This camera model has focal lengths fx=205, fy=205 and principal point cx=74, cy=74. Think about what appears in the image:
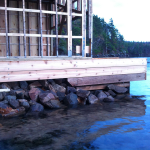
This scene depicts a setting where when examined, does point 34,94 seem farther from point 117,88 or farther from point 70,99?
point 117,88

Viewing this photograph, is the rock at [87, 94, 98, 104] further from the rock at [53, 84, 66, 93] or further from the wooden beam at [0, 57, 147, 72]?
the wooden beam at [0, 57, 147, 72]

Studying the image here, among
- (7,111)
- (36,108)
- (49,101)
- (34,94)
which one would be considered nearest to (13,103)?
(7,111)

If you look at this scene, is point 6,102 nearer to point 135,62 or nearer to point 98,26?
point 135,62

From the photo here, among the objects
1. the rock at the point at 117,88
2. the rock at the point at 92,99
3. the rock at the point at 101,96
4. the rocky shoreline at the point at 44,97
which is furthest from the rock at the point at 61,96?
the rock at the point at 117,88

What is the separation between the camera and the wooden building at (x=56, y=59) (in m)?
7.34

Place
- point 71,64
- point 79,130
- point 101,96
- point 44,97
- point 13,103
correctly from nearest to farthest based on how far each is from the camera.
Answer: point 79,130 → point 13,103 → point 44,97 → point 71,64 → point 101,96

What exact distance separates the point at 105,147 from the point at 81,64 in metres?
4.37

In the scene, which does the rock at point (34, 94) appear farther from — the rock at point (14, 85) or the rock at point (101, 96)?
the rock at point (101, 96)

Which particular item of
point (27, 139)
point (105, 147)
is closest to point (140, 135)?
point (105, 147)

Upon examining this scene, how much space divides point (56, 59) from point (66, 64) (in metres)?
0.46

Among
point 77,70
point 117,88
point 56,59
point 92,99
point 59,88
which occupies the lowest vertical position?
point 92,99

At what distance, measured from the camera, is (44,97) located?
712cm

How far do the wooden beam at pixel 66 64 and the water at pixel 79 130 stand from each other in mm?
1792

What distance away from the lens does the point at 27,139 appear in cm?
449
